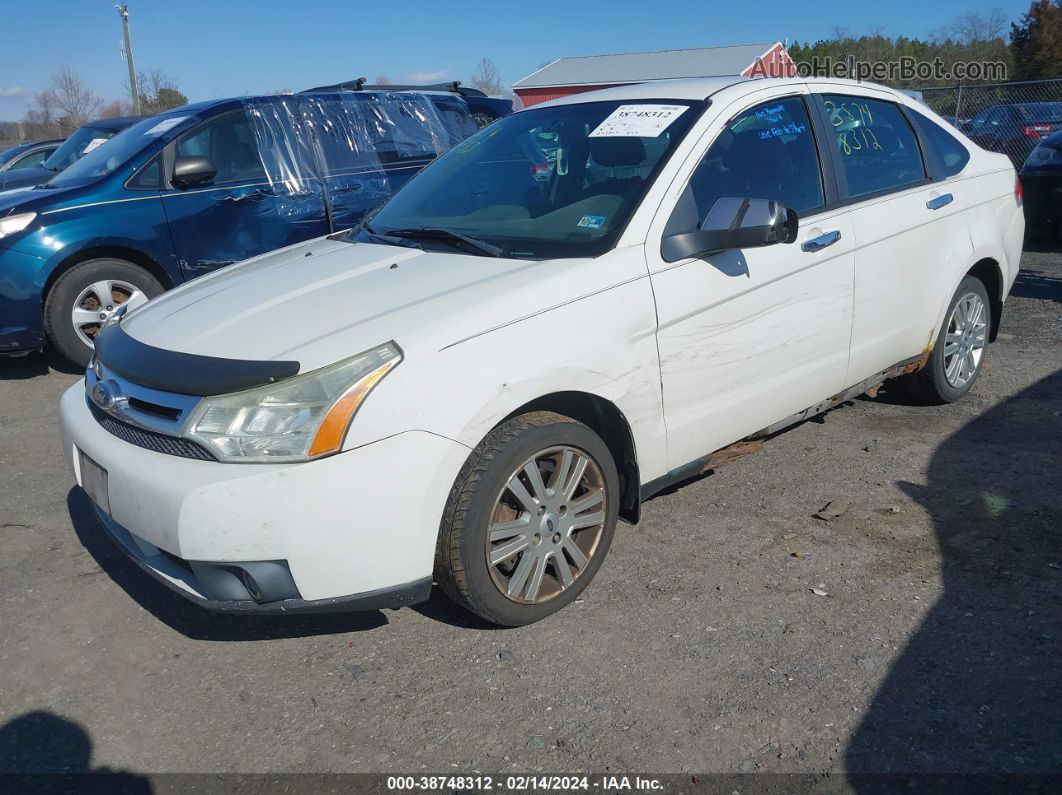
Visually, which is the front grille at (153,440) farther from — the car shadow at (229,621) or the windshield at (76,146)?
the windshield at (76,146)

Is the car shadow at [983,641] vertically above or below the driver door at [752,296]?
below

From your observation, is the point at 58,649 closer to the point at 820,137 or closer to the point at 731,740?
the point at 731,740

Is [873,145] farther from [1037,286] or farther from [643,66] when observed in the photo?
[643,66]

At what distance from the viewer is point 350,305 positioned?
10.4 feet

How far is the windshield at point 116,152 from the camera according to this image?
674 centimetres

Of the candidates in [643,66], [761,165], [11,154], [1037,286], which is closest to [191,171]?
[761,165]

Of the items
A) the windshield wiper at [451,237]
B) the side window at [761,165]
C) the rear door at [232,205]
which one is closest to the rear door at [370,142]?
the rear door at [232,205]

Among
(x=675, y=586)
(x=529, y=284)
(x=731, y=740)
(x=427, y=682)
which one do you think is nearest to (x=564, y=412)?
(x=529, y=284)

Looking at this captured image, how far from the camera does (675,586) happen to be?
353 cm

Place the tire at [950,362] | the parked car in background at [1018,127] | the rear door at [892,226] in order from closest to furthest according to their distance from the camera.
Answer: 1. the rear door at [892,226]
2. the tire at [950,362]
3. the parked car in background at [1018,127]

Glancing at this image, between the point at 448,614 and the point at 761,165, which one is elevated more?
the point at 761,165

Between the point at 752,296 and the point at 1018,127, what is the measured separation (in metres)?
14.2

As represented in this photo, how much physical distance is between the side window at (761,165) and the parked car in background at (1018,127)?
12617mm

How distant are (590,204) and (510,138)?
0.89 meters
